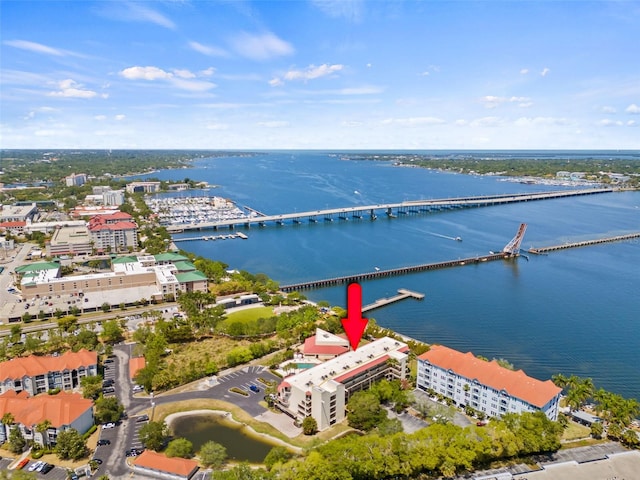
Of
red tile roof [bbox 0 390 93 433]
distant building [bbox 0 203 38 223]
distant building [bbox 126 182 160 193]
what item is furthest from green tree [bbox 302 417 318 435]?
distant building [bbox 126 182 160 193]

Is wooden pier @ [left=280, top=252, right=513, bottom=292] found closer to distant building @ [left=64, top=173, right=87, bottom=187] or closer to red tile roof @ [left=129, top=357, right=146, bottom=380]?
red tile roof @ [left=129, top=357, right=146, bottom=380]

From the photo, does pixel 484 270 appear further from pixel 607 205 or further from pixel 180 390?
pixel 607 205

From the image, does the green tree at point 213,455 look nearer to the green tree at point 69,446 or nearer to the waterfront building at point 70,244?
the green tree at point 69,446

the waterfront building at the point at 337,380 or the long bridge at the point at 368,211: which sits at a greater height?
the long bridge at the point at 368,211

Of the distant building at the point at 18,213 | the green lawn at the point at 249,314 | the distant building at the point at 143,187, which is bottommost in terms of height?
the green lawn at the point at 249,314

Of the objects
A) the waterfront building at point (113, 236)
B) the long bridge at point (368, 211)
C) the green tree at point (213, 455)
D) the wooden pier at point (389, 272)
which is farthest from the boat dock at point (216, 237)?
the green tree at point (213, 455)

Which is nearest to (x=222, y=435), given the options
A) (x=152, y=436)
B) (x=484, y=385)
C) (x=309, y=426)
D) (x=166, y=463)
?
(x=152, y=436)

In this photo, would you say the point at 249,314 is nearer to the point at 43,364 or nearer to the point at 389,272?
the point at 43,364

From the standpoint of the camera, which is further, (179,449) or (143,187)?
(143,187)
